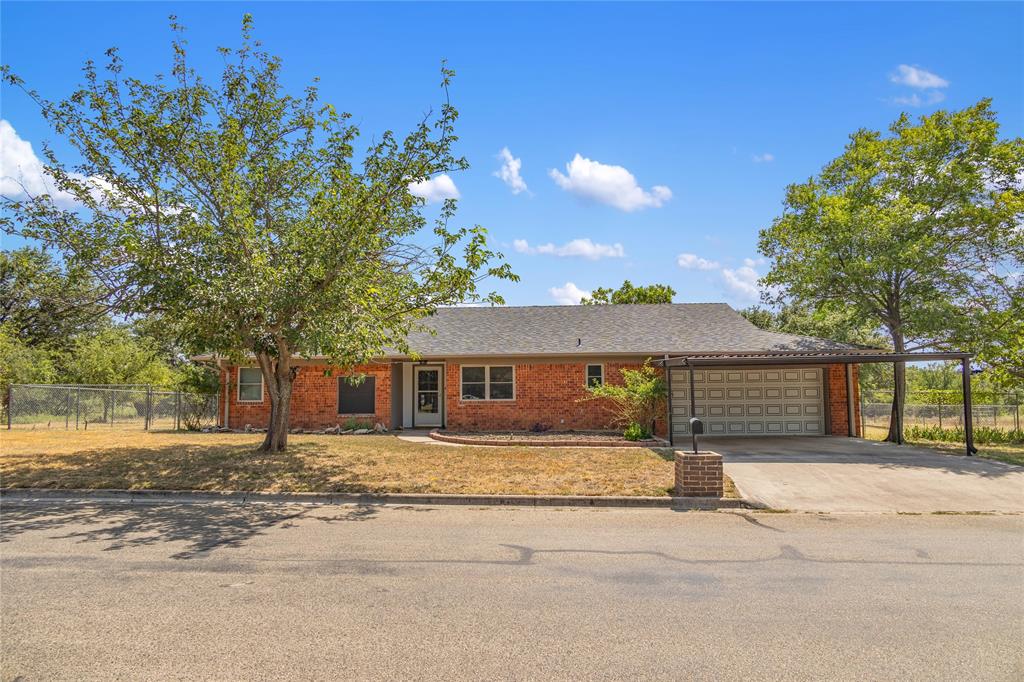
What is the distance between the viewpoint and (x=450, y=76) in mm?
11359

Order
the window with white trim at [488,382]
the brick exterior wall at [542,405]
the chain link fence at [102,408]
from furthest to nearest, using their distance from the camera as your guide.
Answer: the chain link fence at [102,408] < the window with white trim at [488,382] < the brick exterior wall at [542,405]

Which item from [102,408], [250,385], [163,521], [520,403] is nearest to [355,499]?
[163,521]

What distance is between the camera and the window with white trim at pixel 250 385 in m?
21.3

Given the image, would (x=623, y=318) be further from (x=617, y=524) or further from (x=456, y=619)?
(x=456, y=619)

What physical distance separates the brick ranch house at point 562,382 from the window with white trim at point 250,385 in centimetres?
3

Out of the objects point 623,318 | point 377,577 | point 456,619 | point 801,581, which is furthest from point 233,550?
point 623,318

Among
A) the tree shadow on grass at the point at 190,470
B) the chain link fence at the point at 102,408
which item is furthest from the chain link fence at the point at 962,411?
the chain link fence at the point at 102,408

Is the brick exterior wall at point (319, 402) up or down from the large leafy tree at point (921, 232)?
down

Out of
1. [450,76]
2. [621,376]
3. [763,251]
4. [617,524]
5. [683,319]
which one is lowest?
[617,524]

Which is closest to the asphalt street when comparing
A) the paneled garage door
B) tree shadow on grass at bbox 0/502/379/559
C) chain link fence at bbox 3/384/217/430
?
tree shadow on grass at bbox 0/502/379/559

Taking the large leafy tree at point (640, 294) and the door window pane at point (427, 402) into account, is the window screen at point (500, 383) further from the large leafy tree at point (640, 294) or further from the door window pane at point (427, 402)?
the large leafy tree at point (640, 294)

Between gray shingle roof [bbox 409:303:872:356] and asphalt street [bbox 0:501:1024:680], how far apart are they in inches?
445

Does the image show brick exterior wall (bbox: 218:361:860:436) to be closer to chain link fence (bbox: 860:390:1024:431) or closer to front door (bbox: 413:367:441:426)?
front door (bbox: 413:367:441:426)

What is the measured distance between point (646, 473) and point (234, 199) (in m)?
8.84
